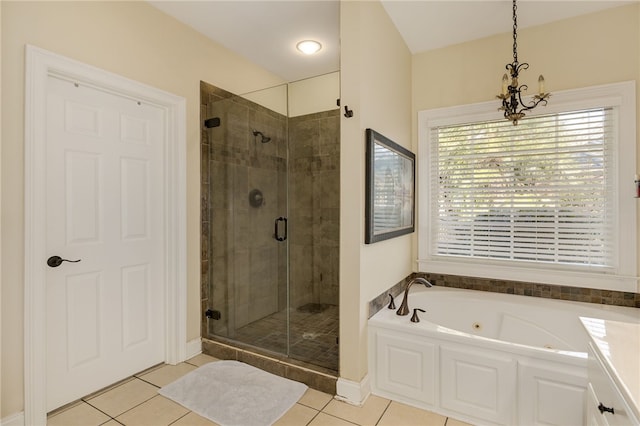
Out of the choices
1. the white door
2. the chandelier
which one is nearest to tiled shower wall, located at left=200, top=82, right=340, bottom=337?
the white door

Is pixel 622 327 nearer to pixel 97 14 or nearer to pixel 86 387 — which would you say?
pixel 86 387

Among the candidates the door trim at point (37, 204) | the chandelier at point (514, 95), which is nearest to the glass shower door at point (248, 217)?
the door trim at point (37, 204)

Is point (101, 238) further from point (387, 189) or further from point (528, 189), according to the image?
point (528, 189)

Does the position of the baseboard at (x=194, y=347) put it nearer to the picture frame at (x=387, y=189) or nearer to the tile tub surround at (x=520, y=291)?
the tile tub surround at (x=520, y=291)

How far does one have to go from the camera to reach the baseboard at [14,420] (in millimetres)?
1690

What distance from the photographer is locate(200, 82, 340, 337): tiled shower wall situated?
9.25ft

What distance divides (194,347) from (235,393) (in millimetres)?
754

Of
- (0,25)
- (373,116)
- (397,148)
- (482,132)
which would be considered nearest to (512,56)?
(482,132)

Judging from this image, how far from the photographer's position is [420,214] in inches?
121

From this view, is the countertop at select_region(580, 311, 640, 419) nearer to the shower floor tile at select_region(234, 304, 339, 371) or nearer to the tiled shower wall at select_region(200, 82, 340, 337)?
the shower floor tile at select_region(234, 304, 339, 371)

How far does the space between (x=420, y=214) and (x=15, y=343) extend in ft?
9.73

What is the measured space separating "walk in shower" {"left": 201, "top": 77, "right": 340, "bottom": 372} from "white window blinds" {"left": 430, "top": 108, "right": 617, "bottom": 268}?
42.4 inches

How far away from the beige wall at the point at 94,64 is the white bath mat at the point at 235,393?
0.50 metres

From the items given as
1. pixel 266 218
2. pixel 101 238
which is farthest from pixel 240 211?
pixel 101 238
